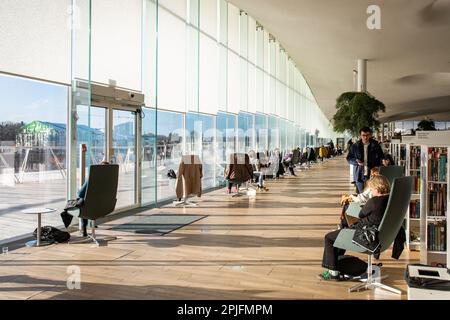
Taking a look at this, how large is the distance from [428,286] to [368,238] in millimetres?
562

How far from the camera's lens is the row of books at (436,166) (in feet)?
13.5

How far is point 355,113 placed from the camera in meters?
10.7

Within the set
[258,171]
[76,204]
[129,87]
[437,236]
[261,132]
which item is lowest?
[437,236]

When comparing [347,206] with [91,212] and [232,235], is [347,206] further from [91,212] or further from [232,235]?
[91,212]

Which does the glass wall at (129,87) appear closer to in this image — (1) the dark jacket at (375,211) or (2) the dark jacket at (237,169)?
(2) the dark jacket at (237,169)

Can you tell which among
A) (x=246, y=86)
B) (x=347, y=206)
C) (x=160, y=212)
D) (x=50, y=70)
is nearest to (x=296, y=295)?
(x=347, y=206)

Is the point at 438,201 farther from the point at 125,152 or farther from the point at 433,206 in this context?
the point at 125,152

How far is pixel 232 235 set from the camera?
5660mm

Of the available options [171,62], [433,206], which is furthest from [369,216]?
[171,62]

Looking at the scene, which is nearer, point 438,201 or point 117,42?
point 438,201

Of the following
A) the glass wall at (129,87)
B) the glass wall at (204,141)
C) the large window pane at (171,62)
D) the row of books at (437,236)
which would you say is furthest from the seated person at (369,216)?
the glass wall at (204,141)

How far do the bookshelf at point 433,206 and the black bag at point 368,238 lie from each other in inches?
39.6

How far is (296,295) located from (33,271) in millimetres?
2295

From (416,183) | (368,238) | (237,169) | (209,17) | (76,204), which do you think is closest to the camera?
(368,238)
